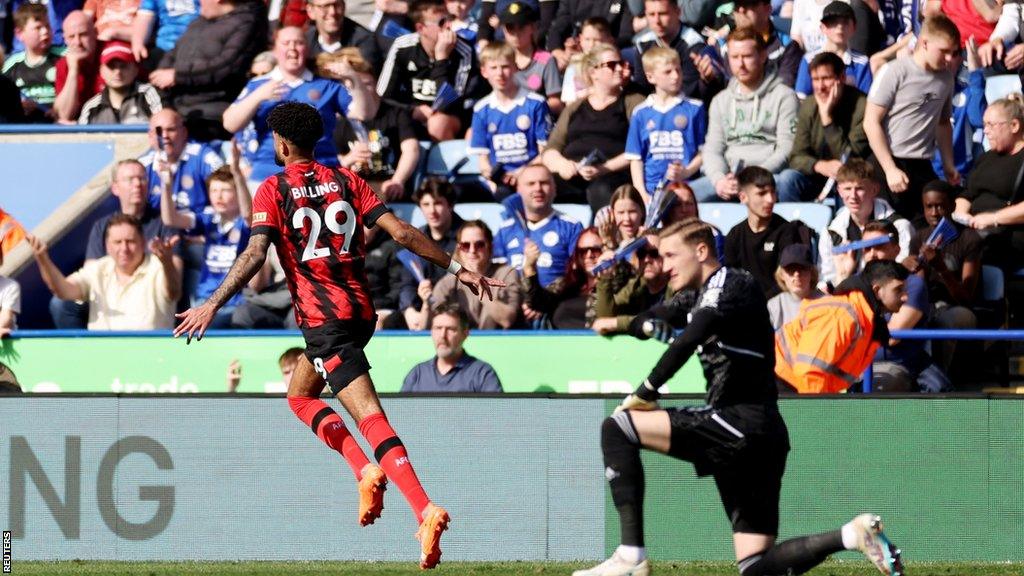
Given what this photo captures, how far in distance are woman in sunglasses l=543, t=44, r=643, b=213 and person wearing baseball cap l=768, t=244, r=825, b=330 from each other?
9.03 ft

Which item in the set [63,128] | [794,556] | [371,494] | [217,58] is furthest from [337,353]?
[63,128]

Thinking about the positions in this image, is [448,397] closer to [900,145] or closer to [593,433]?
[593,433]

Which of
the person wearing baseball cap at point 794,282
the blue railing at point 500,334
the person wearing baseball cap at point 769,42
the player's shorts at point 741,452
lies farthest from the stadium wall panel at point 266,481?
the person wearing baseball cap at point 769,42

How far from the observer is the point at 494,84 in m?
14.3

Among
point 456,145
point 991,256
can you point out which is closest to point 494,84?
point 456,145

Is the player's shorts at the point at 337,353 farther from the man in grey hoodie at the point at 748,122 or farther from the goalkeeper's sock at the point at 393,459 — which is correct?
the man in grey hoodie at the point at 748,122

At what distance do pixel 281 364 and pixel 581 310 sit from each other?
86.7 inches

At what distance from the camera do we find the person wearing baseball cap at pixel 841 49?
1355 centimetres

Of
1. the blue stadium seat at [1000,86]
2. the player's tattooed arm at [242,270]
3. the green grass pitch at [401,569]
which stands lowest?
the green grass pitch at [401,569]

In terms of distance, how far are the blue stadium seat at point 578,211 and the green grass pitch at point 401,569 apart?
3.82 meters

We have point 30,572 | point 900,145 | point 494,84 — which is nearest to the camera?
point 30,572

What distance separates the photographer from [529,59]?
1513cm

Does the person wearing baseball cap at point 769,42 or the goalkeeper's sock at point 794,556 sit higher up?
the person wearing baseball cap at point 769,42

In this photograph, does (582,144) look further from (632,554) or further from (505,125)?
(632,554)
